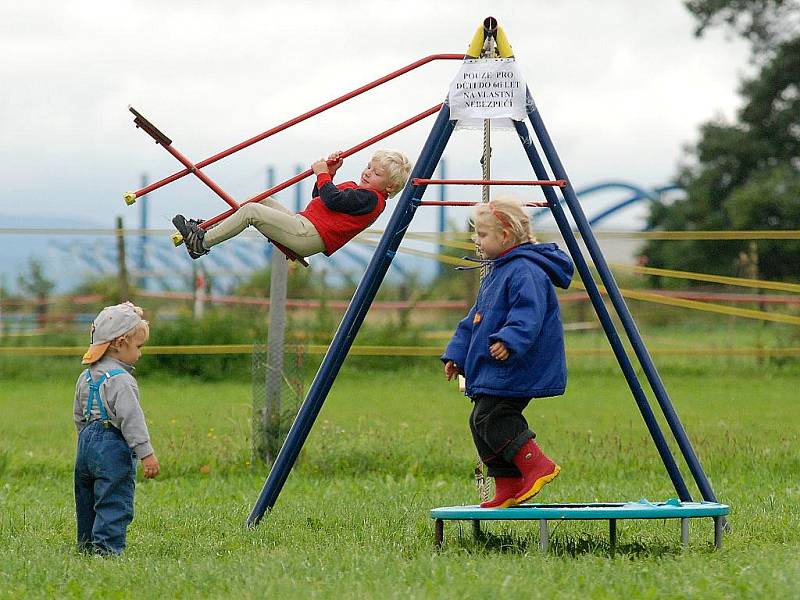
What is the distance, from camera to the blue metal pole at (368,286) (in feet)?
20.8

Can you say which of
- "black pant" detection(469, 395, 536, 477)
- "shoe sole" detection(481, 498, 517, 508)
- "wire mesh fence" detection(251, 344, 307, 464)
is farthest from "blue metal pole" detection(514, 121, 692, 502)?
"wire mesh fence" detection(251, 344, 307, 464)

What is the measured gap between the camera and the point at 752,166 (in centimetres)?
3412

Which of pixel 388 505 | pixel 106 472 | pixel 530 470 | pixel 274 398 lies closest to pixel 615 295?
pixel 530 470

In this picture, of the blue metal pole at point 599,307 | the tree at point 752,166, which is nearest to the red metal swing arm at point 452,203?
the blue metal pole at point 599,307

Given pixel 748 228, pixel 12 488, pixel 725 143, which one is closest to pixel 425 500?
pixel 12 488

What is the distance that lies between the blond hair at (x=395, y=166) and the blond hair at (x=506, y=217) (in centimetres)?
64

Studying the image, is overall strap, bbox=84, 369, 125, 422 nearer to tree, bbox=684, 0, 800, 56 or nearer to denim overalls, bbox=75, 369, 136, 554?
denim overalls, bbox=75, 369, 136, 554

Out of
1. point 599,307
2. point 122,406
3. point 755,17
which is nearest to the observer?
point 122,406

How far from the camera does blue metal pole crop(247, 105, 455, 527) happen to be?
634 cm

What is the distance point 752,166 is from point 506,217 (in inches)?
1172

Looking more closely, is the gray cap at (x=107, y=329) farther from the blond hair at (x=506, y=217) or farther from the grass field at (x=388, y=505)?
the blond hair at (x=506, y=217)

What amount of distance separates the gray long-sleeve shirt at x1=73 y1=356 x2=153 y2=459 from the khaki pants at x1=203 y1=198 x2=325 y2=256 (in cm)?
74

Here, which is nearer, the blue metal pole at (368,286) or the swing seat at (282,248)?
the swing seat at (282,248)

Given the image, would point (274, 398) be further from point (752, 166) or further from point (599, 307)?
point (752, 166)
